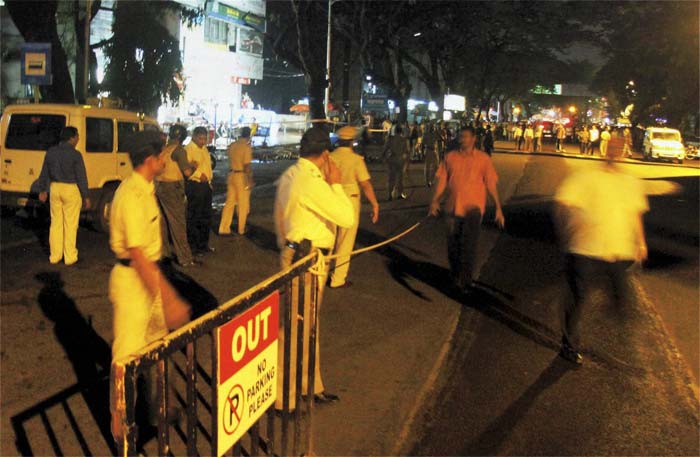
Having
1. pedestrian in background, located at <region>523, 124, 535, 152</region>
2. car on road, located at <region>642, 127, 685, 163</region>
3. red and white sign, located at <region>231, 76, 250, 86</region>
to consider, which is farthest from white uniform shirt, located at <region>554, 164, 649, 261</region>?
pedestrian in background, located at <region>523, 124, 535, 152</region>

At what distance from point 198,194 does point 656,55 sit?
42.5 meters

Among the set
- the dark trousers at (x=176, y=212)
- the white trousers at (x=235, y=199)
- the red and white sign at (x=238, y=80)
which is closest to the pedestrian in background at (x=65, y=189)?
the dark trousers at (x=176, y=212)

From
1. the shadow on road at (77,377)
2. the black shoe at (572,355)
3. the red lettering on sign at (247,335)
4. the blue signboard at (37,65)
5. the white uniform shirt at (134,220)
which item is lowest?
the shadow on road at (77,377)

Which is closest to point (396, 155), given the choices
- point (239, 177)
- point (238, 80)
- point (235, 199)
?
point (235, 199)

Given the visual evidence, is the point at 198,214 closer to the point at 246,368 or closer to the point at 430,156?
the point at 246,368

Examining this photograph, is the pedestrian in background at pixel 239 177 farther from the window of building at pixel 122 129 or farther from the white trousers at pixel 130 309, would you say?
the white trousers at pixel 130 309

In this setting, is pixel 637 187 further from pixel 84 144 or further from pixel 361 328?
pixel 84 144

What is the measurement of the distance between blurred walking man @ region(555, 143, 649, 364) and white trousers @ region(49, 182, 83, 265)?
5718 mm

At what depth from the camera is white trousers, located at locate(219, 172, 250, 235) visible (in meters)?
11.3

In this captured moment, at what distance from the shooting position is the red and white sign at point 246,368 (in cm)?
284

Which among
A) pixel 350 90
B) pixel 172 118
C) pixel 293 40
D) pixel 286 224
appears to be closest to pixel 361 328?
pixel 286 224

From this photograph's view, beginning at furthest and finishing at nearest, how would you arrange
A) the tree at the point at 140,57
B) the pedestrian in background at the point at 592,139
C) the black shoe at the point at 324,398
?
1. the pedestrian in background at the point at 592,139
2. the tree at the point at 140,57
3. the black shoe at the point at 324,398

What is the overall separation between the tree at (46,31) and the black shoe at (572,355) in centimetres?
1594

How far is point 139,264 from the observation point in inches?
168
